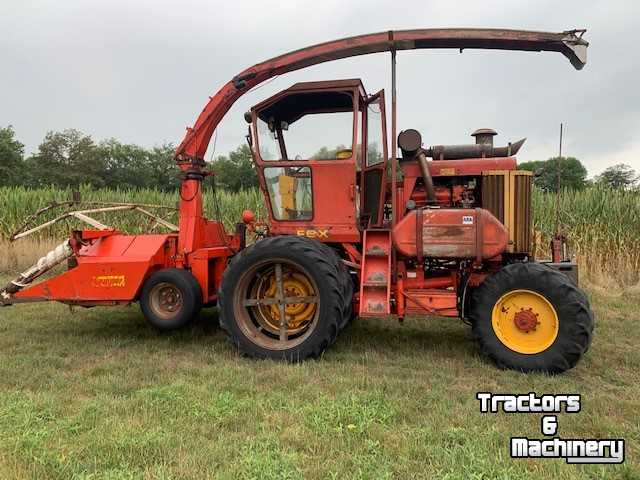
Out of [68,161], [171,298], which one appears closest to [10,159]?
[68,161]

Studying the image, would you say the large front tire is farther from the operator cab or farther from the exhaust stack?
the exhaust stack

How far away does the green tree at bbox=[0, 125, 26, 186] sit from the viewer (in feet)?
122

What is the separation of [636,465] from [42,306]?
7.16 meters

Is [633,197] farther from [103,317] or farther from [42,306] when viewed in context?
[42,306]

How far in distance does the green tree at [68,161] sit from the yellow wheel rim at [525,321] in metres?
45.9

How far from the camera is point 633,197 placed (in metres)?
9.72

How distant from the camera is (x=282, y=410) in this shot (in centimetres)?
332

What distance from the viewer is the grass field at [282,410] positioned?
2596 mm

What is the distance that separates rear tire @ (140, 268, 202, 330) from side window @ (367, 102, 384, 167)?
226cm

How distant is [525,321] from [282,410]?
7.47 feet

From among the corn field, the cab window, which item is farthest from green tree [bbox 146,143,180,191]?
the cab window

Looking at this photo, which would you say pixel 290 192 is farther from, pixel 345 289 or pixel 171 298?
pixel 171 298

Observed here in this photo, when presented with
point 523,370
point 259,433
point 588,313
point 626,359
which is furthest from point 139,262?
point 626,359

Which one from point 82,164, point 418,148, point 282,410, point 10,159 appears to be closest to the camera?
point 282,410
